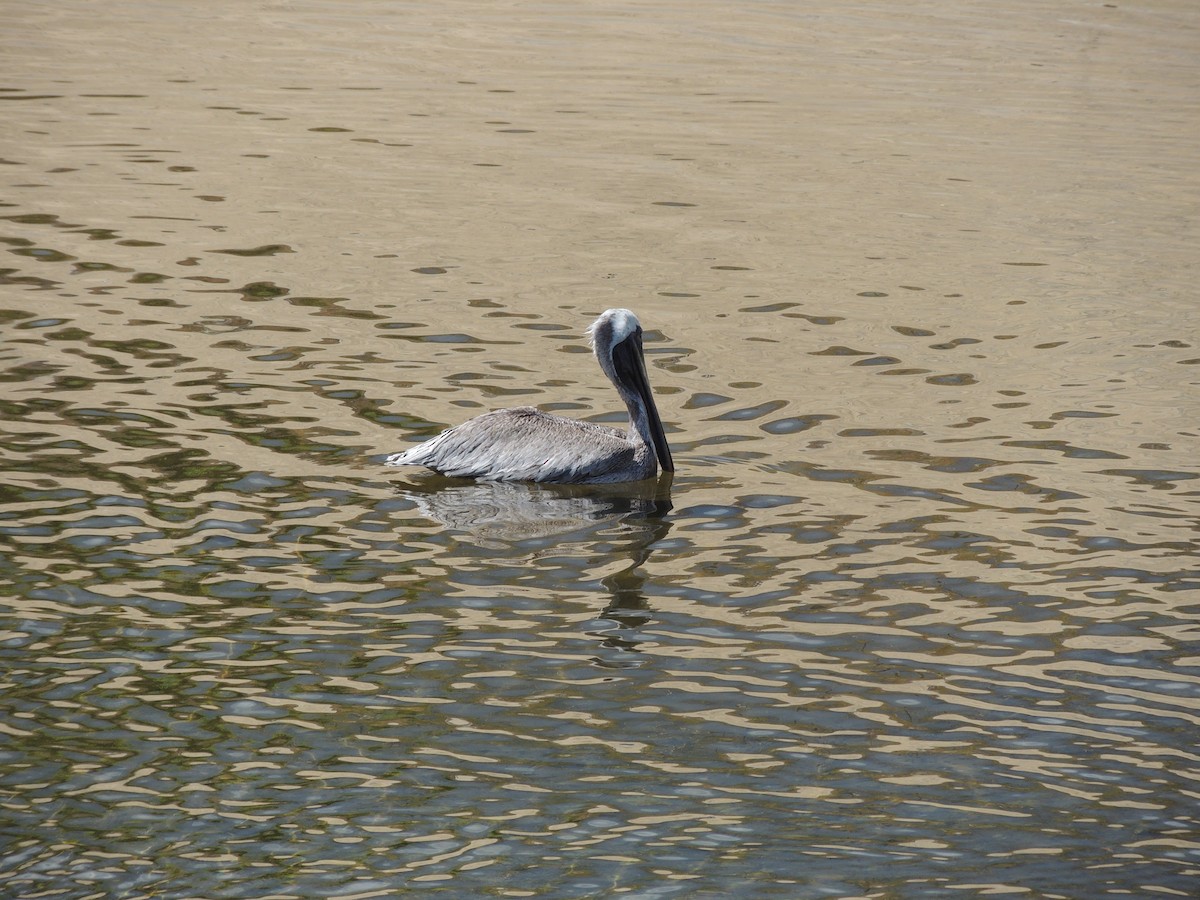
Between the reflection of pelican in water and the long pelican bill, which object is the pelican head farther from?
the reflection of pelican in water

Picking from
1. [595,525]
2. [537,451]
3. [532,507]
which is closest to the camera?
[595,525]

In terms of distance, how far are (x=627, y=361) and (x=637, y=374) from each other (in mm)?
98

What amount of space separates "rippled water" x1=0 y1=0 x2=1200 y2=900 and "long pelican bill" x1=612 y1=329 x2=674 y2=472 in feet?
1.00

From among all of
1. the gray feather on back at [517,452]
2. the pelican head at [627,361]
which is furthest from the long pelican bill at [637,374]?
the gray feather on back at [517,452]

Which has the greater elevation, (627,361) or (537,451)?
(627,361)

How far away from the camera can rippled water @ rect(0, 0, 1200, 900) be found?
6.08 meters

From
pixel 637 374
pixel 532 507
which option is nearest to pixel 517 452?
pixel 532 507

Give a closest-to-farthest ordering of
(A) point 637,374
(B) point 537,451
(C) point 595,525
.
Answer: (C) point 595,525 → (B) point 537,451 → (A) point 637,374

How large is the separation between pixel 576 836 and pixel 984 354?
23.5ft

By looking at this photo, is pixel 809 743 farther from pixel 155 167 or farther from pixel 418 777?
pixel 155 167

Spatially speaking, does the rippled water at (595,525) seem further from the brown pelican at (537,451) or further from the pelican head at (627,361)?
the pelican head at (627,361)

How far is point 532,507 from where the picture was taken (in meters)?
9.39

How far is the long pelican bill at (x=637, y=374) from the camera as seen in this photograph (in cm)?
974

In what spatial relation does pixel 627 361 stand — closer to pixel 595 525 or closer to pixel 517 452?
pixel 517 452
